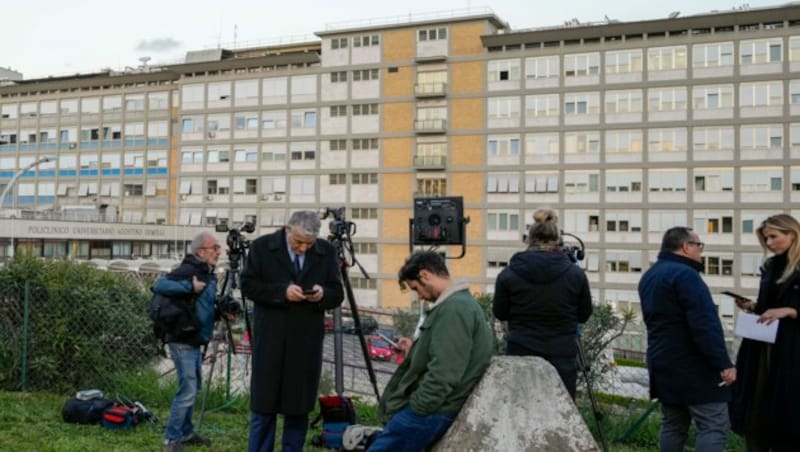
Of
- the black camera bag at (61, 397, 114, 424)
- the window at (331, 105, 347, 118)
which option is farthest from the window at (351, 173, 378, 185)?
the black camera bag at (61, 397, 114, 424)

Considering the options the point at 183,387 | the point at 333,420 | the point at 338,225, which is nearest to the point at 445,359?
the point at 333,420

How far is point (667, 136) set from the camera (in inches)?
1714

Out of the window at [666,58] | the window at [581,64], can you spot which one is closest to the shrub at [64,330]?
the window at [581,64]

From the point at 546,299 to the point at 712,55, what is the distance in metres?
42.9

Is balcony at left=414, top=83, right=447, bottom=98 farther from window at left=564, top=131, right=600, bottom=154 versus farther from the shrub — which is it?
the shrub

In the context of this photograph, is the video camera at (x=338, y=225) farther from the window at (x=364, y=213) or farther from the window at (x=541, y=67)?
the window at (x=364, y=213)

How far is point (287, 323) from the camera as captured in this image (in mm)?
4445

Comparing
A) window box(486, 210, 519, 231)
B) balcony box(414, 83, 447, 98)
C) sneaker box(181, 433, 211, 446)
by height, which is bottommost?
sneaker box(181, 433, 211, 446)

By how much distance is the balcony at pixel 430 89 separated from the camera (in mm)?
46938

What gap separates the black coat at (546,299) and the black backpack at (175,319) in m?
2.28

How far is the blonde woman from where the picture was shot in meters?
4.24

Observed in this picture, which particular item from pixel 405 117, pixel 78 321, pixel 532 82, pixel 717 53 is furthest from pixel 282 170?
pixel 78 321

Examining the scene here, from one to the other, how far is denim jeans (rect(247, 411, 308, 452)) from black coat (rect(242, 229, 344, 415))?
10 cm

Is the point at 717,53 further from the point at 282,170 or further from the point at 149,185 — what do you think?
the point at 149,185
